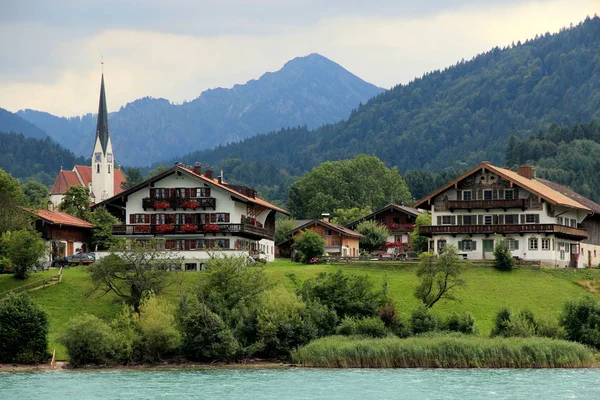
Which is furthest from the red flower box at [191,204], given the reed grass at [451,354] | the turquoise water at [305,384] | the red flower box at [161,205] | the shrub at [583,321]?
the shrub at [583,321]

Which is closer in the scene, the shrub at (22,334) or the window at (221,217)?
the shrub at (22,334)

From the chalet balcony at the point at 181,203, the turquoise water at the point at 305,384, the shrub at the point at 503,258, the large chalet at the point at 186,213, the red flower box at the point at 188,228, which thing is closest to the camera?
the turquoise water at the point at 305,384

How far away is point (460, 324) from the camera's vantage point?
242ft

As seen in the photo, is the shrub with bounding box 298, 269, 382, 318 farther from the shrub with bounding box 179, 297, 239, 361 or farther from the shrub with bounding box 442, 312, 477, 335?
the shrub with bounding box 179, 297, 239, 361

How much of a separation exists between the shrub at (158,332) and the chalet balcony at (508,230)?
3601cm

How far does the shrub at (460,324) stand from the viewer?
242 ft

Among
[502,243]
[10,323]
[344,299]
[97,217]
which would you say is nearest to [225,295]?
[344,299]

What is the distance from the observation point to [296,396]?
5744 cm

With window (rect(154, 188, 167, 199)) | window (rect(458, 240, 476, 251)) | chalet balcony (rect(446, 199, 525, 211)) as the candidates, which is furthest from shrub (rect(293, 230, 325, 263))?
window (rect(458, 240, 476, 251))

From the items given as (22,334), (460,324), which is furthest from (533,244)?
(22,334)

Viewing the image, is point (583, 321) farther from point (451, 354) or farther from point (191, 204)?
point (191, 204)

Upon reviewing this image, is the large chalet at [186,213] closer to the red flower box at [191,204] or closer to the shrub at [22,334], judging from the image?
the red flower box at [191,204]

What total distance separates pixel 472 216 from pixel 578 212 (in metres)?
10.6

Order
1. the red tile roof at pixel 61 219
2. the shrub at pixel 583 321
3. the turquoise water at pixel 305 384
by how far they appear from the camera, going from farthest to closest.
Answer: the red tile roof at pixel 61 219
the shrub at pixel 583 321
the turquoise water at pixel 305 384
